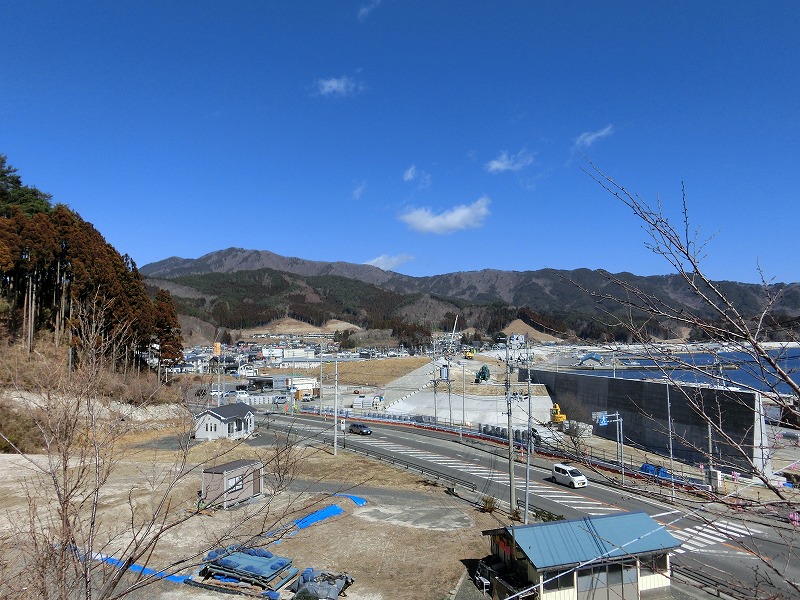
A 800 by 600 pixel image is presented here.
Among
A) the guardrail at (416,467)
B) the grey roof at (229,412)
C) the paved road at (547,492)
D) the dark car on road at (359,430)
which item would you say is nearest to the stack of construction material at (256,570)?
the paved road at (547,492)

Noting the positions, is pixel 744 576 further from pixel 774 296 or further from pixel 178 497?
pixel 178 497

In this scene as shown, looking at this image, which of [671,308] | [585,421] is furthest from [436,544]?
[585,421]

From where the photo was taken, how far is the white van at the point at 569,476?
20594 millimetres

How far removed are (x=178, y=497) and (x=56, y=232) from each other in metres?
23.5

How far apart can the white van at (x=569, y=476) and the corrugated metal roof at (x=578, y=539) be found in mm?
9599

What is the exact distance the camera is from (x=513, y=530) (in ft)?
36.3

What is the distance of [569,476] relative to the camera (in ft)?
68.4

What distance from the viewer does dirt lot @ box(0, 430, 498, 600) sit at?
11.8m

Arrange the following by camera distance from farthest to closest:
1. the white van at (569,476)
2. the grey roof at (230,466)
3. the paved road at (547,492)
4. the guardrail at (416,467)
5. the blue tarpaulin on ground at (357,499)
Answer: the guardrail at (416,467)
the white van at (569,476)
the blue tarpaulin on ground at (357,499)
the grey roof at (230,466)
the paved road at (547,492)

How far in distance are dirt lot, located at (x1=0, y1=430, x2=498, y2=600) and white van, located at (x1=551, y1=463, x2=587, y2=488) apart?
5.08 m

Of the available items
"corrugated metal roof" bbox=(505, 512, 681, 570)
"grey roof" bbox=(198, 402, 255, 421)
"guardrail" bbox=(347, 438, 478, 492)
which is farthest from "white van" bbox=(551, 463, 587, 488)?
"grey roof" bbox=(198, 402, 255, 421)

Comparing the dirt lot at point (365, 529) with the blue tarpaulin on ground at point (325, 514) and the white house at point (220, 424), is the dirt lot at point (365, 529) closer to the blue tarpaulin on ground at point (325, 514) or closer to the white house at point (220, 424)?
the blue tarpaulin on ground at point (325, 514)

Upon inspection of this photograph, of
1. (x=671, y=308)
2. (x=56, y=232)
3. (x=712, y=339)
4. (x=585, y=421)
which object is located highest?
(x=56, y=232)

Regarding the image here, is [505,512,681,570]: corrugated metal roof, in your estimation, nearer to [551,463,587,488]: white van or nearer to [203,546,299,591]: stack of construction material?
[203,546,299,591]: stack of construction material
